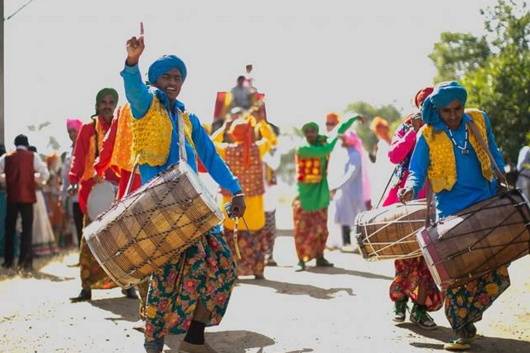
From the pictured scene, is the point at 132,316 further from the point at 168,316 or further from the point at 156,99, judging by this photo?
the point at 156,99

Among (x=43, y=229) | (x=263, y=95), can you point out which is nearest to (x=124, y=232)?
(x=263, y=95)

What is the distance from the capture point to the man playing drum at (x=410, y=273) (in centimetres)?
668

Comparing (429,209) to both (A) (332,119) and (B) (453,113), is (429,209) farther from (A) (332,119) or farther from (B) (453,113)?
(A) (332,119)

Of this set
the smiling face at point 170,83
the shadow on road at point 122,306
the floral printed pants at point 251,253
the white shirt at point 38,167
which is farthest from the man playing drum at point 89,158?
the white shirt at point 38,167

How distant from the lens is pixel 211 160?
19.1 feet

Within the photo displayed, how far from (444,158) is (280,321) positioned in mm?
2152

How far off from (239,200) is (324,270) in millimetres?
5599

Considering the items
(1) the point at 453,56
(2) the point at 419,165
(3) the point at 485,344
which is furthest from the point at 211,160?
(1) the point at 453,56

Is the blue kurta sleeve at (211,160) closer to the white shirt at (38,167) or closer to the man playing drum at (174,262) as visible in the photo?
the man playing drum at (174,262)

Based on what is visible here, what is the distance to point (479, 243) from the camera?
5.32 m

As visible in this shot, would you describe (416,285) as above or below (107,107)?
below

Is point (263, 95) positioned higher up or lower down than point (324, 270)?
higher up

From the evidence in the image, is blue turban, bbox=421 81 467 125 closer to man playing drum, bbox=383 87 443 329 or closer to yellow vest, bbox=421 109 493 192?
yellow vest, bbox=421 109 493 192

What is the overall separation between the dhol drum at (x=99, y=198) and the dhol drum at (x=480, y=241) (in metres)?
3.59
